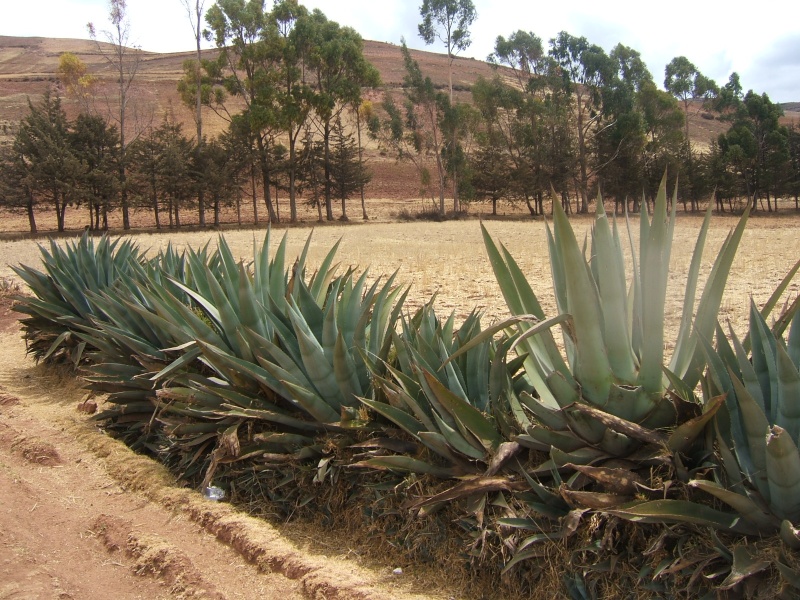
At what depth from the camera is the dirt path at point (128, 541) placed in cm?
328

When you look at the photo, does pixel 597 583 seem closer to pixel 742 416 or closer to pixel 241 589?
pixel 742 416

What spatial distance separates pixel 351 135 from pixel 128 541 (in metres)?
49.8

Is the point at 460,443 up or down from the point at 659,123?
down

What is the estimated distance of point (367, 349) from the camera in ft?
13.7

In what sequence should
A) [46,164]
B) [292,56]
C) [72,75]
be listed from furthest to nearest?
[72,75]
[292,56]
[46,164]

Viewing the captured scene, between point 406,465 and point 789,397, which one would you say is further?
point 406,465

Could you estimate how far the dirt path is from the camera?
3277mm

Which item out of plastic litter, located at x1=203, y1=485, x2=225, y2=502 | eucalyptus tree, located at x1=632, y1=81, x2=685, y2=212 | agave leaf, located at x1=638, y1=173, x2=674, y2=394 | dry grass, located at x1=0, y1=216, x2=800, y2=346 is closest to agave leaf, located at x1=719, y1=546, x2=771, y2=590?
agave leaf, located at x1=638, y1=173, x2=674, y2=394

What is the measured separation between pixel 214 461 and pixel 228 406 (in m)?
0.32

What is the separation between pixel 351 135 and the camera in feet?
170

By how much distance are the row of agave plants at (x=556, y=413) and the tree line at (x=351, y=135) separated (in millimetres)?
37291

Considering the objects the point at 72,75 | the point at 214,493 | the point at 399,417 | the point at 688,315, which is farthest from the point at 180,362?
the point at 72,75

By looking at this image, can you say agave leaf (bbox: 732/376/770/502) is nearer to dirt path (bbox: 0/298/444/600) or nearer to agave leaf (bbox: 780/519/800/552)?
agave leaf (bbox: 780/519/800/552)

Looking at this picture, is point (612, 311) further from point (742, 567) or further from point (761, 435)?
point (742, 567)
